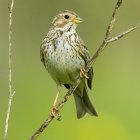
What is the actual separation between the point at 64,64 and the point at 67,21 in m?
0.38

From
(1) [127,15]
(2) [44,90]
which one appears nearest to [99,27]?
(1) [127,15]

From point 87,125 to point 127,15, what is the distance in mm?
3395

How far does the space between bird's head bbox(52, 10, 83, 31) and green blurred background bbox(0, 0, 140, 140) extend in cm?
195

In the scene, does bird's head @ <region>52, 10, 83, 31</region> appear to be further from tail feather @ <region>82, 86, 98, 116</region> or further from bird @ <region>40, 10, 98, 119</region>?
tail feather @ <region>82, 86, 98, 116</region>

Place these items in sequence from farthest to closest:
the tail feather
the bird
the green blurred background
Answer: the green blurred background < the tail feather < the bird

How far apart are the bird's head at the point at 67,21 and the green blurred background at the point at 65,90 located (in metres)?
1.95

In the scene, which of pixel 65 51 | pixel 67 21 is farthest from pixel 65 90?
pixel 65 51

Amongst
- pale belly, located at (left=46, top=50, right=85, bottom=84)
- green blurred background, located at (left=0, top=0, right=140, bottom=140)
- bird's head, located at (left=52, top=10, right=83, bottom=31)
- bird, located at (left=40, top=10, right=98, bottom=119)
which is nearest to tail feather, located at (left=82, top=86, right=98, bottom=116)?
bird, located at (left=40, top=10, right=98, bottom=119)

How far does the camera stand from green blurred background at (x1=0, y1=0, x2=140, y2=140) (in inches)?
380

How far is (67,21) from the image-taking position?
7.52 metres

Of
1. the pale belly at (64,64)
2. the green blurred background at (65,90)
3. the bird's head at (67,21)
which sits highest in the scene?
the bird's head at (67,21)

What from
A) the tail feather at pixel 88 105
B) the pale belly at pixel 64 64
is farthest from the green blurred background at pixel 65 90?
the pale belly at pixel 64 64

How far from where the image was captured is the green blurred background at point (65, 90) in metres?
9.64

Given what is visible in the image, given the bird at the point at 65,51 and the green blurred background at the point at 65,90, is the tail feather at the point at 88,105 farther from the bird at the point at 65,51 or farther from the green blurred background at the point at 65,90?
the green blurred background at the point at 65,90
